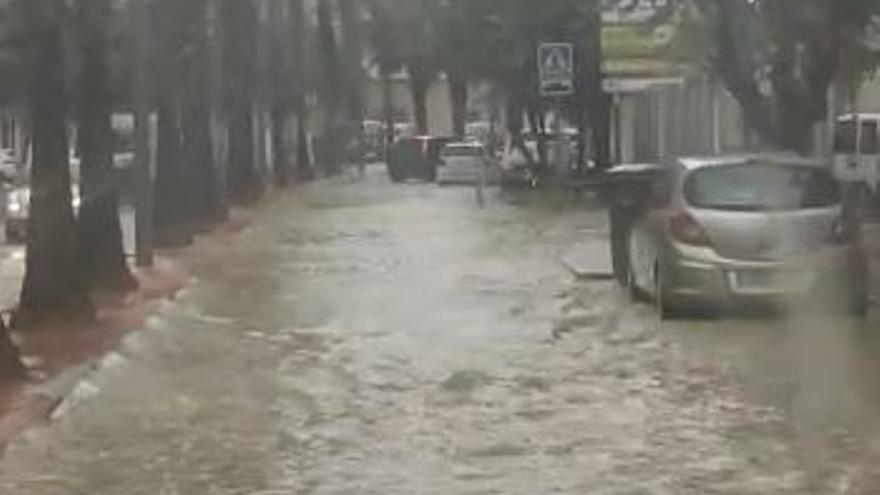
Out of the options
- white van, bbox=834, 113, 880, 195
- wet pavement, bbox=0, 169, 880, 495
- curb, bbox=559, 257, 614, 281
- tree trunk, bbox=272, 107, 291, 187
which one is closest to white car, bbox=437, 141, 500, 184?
tree trunk, bbox=272, 107, 291, 187

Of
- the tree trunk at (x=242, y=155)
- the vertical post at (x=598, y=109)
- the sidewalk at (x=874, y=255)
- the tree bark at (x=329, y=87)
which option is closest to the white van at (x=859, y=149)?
the sidewalk at (x=874, y=255)

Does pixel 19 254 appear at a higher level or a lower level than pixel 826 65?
lower

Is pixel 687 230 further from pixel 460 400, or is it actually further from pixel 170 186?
pixel 170 186

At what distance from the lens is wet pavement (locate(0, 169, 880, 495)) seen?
11.3 m

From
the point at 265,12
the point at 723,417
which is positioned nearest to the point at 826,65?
the point at 723,417

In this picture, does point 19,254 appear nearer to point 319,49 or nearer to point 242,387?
point 242,387

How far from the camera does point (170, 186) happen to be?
3362 cm

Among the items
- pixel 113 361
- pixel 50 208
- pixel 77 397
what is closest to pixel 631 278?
pixel 50 208

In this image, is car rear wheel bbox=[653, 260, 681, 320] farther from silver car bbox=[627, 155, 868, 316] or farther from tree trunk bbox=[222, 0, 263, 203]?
tree trunk bbox=[222, 0, 263, 203]

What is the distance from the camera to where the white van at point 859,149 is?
3297cm

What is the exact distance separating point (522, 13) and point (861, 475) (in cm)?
3855

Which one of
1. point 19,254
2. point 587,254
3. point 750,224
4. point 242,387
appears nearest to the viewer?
point 242,387

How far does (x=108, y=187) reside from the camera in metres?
22.4

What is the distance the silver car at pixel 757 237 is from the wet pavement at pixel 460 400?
1.05ft
